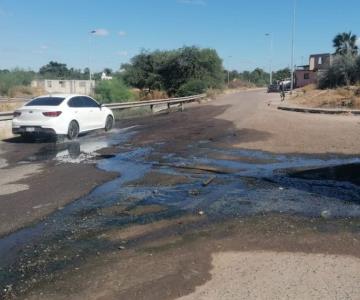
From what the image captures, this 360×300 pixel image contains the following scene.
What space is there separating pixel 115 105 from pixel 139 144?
13.1m

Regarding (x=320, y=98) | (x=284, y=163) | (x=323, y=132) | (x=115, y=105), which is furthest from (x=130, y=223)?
(x=320, y=98)

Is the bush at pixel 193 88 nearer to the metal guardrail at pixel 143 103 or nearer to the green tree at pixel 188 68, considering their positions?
the metal guardrail at pixel 143 103

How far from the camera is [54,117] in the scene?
16609 millimetres

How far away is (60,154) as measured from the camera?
13977 mm

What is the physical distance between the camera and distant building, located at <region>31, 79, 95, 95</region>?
7182cm

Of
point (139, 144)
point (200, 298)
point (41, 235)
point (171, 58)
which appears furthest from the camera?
point (171, 58)

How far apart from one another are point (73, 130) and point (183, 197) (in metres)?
9.78

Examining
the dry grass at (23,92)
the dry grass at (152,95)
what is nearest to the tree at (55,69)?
the dry grass at (23,92)

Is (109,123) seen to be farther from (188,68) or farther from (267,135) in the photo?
(188,68)

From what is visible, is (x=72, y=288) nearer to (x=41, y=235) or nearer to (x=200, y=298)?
(x=200, y=298)

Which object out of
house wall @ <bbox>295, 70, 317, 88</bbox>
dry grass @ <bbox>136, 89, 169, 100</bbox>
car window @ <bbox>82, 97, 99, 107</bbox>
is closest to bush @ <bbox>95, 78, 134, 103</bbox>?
dry grass @ <bbox>136, 89, 169, 100</bbox>

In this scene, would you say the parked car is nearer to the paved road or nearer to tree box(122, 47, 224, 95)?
tree box(122, 47, 224, 95)

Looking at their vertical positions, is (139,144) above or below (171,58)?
below

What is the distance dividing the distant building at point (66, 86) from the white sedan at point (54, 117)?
47622mm
